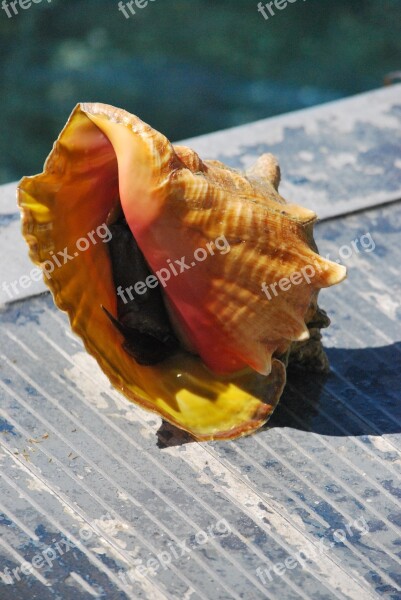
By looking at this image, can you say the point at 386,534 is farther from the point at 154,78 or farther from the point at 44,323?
the point at 154,78

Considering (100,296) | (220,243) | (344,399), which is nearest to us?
(220,243)

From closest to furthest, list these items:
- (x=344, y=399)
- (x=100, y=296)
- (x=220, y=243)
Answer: (x=220, y=243), (x=100, y=296), (x=344, y=399)

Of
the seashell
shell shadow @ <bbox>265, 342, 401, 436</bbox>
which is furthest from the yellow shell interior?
shell shadow @ <bbox>265, 342, 401, 436</bbox>

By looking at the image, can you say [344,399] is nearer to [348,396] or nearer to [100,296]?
[348,396]

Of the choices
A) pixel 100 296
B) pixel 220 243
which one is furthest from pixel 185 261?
pixel 100 296

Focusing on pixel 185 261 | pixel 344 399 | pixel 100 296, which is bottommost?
pixel 344 399

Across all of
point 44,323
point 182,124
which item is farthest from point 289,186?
point 182,124
